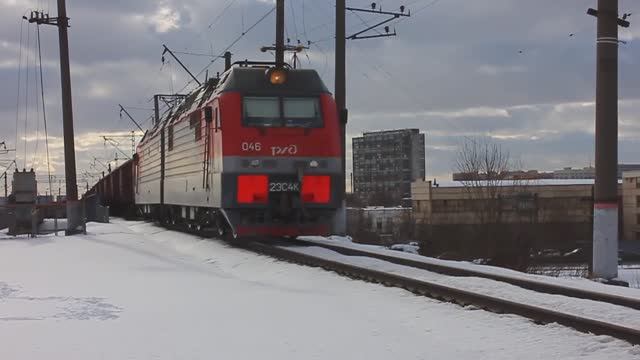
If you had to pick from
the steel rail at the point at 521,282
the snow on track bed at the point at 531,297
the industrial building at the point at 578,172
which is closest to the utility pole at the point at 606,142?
the steel rail at the point at 521,282

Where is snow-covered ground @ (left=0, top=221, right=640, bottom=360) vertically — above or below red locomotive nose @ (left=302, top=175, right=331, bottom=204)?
below

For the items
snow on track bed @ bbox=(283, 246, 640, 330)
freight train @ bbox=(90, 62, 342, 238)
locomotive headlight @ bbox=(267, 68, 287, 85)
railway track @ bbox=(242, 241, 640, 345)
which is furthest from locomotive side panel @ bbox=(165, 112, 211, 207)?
snow on track bed @ bbox=(283, 246, 640, 330)

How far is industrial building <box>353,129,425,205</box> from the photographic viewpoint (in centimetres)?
9506

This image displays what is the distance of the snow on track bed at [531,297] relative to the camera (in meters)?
7.71

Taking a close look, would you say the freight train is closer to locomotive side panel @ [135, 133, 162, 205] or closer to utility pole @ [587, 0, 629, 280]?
utility pole @ [587, 0, 629, 280]

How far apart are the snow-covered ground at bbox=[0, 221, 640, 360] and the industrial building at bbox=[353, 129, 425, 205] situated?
272ft

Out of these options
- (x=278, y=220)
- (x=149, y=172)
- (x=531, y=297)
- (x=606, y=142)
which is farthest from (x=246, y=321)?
(x=149, y=172)

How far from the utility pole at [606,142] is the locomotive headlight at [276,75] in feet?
21.6

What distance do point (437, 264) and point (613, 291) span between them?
3.52 meters

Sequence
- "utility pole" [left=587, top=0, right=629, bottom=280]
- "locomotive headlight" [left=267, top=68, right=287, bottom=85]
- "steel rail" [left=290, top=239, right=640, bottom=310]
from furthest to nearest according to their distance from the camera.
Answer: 1. "locomotive headlight" [left=267, top=68, right=287, bottom=85]
2. "utility pole" [left=587, top=0, right=629, bottom=280]
3. "steel rail" [left=290, top=239, right=640, bottom=310]

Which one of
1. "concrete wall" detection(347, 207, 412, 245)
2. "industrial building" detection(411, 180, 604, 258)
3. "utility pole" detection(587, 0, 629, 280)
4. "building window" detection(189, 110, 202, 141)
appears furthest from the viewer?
"industrial building" detection(411, 180, 604, 258)

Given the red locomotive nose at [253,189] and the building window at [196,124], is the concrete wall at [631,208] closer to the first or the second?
the building window at [196,124]

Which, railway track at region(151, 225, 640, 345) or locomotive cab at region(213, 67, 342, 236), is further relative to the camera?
locomotive cab at region(213, 67, 342, 236)

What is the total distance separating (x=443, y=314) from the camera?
27.1 feet
